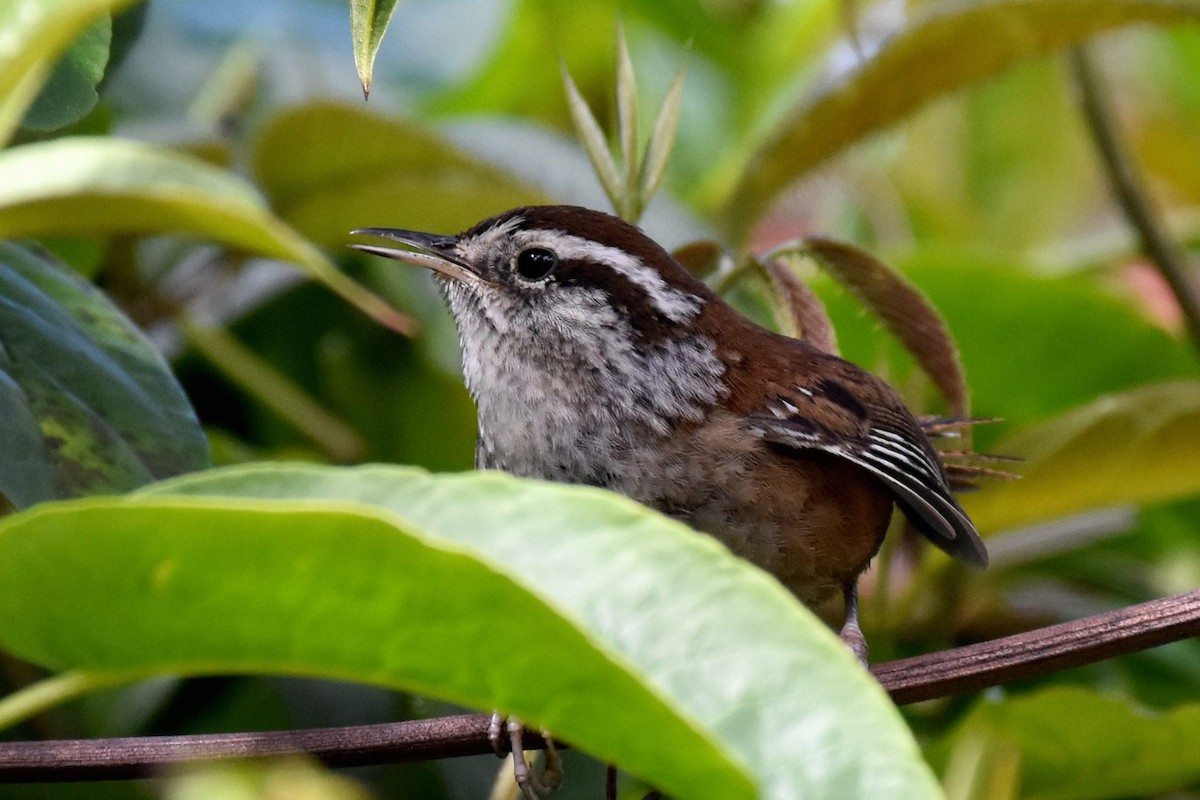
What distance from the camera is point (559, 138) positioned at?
10.5ft

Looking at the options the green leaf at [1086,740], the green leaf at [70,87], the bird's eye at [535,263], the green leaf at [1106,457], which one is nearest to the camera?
the green leaf at [70,87]

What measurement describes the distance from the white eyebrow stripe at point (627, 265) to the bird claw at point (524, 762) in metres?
0.82

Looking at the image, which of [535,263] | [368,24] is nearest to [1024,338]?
[535,263]

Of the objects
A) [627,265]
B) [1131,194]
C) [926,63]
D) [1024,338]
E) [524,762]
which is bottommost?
[524,762]

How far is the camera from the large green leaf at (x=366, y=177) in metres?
2.87

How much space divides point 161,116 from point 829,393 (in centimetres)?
159

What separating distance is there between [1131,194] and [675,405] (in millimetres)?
1319

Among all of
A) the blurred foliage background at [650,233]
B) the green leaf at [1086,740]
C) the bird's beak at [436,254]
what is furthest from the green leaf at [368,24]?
the green leaf at [1086,740]

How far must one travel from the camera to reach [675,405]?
2.58m

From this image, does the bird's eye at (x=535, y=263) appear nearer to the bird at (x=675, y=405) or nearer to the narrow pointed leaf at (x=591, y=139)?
the bird at (x=675, y=405)

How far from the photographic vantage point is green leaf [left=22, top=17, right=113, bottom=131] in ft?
5.92

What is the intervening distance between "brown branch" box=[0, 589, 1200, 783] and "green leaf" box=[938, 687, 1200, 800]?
38 cm

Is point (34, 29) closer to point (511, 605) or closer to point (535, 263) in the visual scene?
point (511, 605)

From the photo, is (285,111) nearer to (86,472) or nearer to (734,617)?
(86,472)
